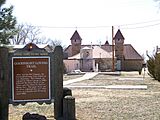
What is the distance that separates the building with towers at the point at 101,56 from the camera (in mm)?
80750

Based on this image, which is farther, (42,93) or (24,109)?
(24,109)

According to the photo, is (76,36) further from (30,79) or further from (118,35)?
(30,79)

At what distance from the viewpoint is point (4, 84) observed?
10414mm

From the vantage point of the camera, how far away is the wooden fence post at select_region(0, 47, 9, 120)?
10383 mm

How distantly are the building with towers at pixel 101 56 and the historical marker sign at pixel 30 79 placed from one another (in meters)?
67.2

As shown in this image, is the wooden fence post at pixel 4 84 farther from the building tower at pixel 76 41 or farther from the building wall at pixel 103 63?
the building tower at pixel 76 41

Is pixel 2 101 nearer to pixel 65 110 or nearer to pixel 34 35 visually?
pixel 65 110

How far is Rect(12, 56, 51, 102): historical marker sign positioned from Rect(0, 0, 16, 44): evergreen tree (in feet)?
37.9

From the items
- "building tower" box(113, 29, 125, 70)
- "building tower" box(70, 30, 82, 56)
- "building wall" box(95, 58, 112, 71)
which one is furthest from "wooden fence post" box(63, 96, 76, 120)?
"building tower" box(70, 30, 82, 56)

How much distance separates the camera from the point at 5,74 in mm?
10453

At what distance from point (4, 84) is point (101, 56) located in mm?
74863

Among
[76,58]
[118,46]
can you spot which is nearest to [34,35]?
[76,58]

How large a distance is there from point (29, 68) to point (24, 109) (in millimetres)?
3470

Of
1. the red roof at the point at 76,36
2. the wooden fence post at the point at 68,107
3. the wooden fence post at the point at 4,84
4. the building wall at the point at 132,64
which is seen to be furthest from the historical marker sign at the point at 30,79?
the red roof at the point at 76,36
